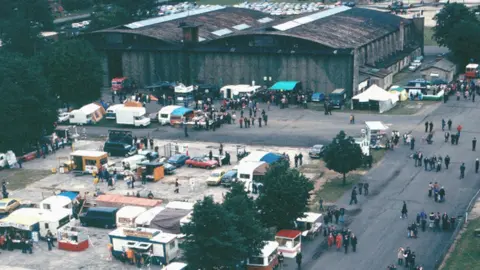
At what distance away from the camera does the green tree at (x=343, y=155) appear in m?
56.6

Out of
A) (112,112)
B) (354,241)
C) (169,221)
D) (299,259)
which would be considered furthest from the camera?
(112,112)

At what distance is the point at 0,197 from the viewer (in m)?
58.3

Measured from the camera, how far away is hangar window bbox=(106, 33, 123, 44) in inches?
3735

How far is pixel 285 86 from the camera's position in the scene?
8512cm

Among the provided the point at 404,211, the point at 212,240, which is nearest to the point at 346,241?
the point at 404,211

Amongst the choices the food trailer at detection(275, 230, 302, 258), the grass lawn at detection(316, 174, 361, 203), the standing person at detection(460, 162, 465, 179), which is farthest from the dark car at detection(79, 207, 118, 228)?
the standing person at detection(460, 162, 465, 179)

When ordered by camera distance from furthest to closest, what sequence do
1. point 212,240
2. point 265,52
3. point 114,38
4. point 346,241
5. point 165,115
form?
1. point 114,38
2. point 265,52
3. point 165,115
4. point 346,241
5. point 212,240

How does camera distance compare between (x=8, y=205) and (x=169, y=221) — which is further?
(x=8, y=205)

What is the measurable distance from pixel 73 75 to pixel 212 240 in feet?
151

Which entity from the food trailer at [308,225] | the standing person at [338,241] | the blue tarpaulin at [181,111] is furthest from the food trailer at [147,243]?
the blue tarpaulin at [181,111]

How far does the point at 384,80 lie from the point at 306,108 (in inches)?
470

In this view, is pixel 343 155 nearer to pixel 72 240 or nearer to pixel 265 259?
pixel 265 259

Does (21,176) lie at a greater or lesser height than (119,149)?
lesser

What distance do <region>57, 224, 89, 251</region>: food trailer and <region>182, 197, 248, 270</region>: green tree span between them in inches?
365
